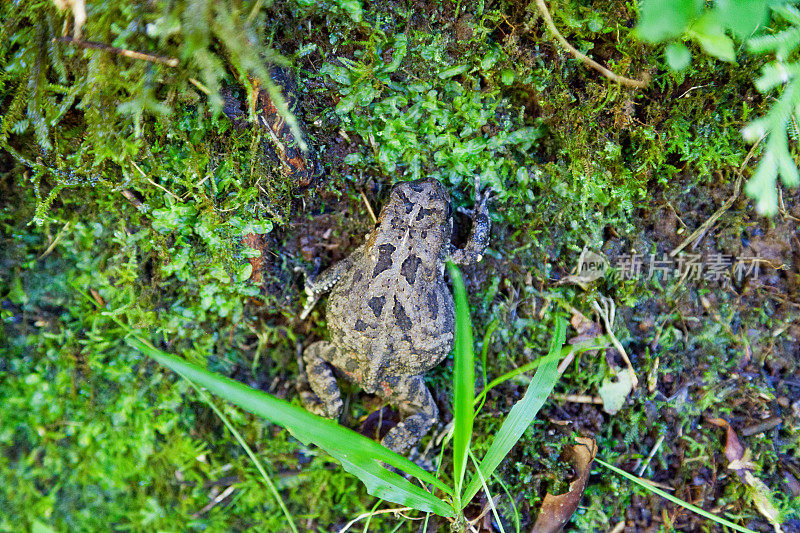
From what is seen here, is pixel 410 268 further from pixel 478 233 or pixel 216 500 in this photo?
pixel 216 500

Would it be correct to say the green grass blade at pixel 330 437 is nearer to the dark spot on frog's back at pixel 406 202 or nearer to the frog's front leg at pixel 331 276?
the frog's front leg at pixel 331 276

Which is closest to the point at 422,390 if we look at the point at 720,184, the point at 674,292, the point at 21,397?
the point at 674,292

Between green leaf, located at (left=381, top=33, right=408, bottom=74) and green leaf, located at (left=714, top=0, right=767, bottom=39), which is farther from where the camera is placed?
green leaf, located at (left=381, top=33, right=408, bottom=74)

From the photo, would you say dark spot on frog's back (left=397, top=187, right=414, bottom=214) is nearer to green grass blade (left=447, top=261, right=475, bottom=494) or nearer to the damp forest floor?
the damp forest floor

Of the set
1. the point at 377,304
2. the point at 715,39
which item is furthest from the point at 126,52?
the point at 715,39

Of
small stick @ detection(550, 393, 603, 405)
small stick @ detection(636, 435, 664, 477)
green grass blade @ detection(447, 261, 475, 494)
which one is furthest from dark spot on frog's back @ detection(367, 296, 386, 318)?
small stick @ detection(636, 435, 664, 477)

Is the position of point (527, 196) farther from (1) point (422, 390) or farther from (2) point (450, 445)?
(2) point (450, 445)
